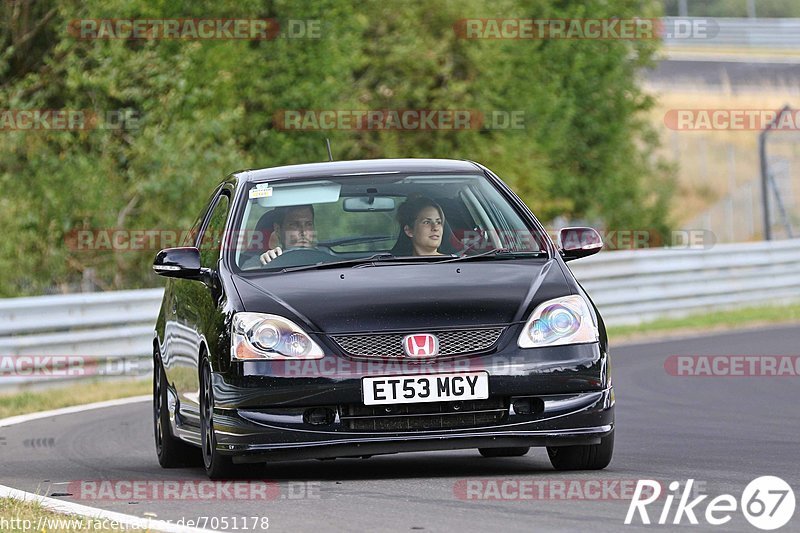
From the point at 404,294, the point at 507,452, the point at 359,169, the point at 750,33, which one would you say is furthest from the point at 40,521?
the point at 750,33

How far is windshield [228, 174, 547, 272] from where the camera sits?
355 inches

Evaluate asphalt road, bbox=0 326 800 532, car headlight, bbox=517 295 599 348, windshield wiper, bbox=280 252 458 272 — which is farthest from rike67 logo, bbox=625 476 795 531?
windshield wiper, bbox=280 252 458 272

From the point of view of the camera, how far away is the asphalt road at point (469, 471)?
696 centimetres

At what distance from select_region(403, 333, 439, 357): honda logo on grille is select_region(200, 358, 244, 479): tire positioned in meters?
1.00

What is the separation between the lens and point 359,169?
375 inches

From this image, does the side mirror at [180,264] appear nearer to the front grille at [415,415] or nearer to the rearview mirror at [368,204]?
the rearview mirror at [368,204]

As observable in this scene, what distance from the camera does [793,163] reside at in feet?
183

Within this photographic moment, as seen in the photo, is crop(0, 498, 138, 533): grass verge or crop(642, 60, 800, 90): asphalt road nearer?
crop(0, 498, 138, 533): grass verge

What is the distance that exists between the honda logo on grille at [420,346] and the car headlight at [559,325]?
40cm

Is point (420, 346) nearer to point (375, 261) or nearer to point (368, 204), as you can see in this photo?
point (375, 261)

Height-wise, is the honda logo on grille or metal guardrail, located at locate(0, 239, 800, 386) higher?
the honda logo on grille

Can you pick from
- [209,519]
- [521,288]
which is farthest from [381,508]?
[521,288]

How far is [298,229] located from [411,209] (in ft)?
1.94

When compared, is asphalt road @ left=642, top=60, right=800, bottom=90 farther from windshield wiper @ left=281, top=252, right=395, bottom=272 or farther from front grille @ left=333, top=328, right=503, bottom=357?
front grille @ left=333, top=328, right=503, bottom=357
